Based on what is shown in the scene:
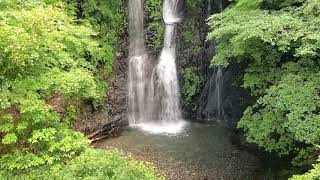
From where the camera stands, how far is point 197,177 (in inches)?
452

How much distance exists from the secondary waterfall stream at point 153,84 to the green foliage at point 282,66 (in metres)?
6.16

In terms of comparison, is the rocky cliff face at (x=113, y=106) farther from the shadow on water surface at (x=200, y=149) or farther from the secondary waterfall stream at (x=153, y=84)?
the shadow on water surface at (x=200, y=149)

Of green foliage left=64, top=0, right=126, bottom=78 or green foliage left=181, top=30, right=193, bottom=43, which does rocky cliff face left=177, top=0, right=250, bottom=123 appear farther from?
green foliage left=64, top=0, right=126, bottom=78

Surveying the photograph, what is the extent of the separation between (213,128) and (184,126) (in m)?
1.25

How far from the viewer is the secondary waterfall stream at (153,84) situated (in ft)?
55.4

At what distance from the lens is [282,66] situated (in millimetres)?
9945

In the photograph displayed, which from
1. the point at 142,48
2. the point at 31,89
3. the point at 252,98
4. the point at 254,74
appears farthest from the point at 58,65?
the point at 142,48

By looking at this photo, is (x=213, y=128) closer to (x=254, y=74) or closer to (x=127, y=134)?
(x=127, y=134)

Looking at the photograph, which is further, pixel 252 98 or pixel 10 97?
pixel 252 98

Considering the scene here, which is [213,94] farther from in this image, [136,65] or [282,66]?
[282,66]

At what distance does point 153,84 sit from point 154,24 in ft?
9.66

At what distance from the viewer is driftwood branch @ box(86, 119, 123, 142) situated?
14.5 m

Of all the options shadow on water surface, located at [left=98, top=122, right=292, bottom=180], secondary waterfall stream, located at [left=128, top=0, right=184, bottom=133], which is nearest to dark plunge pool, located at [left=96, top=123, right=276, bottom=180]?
shadow on water surface, located at [left=98, top=122, right=292, bottom=180]

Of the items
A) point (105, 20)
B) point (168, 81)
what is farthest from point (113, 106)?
point (105, 20)
